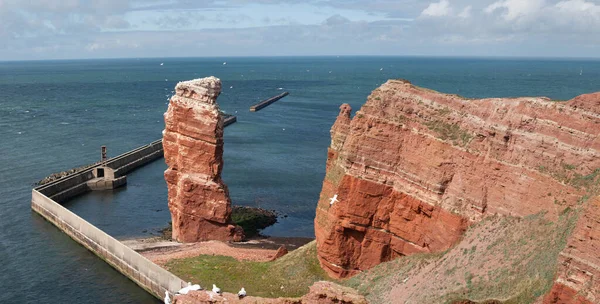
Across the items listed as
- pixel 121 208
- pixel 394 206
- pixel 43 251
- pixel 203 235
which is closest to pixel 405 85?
pixel 394 206

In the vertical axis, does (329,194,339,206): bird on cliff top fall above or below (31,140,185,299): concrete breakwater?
above

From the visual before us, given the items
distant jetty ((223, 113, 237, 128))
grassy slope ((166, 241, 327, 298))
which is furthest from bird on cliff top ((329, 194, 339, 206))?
distant jetty ((223, 113, 237, 128))

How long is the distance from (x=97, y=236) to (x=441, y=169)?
94.0ft

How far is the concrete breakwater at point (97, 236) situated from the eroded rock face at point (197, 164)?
5.97m

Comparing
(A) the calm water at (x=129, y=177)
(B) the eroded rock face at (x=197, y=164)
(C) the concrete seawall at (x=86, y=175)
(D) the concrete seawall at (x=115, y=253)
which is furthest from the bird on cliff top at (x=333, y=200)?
(C) the concrete seawall at (x=86, y=175)

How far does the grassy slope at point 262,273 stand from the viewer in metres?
35.3

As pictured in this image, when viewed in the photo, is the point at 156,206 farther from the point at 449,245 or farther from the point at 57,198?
the point at 449,245

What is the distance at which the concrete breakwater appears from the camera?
39656 mm

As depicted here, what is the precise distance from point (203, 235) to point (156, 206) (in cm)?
1493

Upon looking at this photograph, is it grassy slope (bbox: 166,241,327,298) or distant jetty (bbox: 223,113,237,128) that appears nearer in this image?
grassy slope (bbox: 166,241,327,298)

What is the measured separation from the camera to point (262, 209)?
2345 inches

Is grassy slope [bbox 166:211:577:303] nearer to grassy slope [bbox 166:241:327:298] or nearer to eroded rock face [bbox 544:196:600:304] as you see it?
grassy slope [bbox 166:241:327:298]

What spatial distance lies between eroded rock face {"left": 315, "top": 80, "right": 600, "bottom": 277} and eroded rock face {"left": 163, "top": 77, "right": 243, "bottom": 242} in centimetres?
1382

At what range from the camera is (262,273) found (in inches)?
1495
